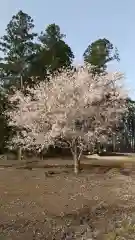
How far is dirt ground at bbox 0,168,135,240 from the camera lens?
11.5 meters

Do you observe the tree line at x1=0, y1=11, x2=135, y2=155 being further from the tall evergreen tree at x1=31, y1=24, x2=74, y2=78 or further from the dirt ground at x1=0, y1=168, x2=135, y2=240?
the dirt ground at x1=0, y1=168, x2=135, y2=240

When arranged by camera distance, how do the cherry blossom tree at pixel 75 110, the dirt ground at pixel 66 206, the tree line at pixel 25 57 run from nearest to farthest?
1. the dirt ground at pixel 66 206
2. the cherry blossom tree at pixel 75 110
3. the tree line at pixel 25 57

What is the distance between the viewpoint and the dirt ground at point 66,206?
1154cm

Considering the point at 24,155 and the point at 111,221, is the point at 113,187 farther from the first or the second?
the point at 24,155

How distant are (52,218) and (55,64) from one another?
30.2 metres

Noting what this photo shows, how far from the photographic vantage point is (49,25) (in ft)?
150

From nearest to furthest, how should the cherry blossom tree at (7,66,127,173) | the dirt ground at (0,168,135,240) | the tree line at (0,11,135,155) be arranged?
1. the dirt ground at (0,168,135,240)
2. the cherry blossom tree at (7,66,127,173)
3. the tree line at (0,11,135,155)

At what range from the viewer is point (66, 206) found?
1598cm

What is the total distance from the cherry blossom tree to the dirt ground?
280 cm

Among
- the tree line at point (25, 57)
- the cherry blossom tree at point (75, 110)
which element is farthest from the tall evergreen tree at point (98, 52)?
the cherry blossom tree at point (75, 110)

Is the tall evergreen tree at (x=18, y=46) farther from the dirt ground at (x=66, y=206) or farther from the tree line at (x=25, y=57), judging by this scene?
the dirt ground at (x=66, y=206)

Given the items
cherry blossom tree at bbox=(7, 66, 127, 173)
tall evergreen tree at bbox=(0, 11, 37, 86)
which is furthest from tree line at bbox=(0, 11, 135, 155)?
cherry blossom tree at bbox=(7, 66, 127, 173)

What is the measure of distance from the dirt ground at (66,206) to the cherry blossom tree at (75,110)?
2.80 m

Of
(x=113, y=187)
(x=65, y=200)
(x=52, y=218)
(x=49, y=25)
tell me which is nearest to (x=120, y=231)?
(x=52, y=218)
